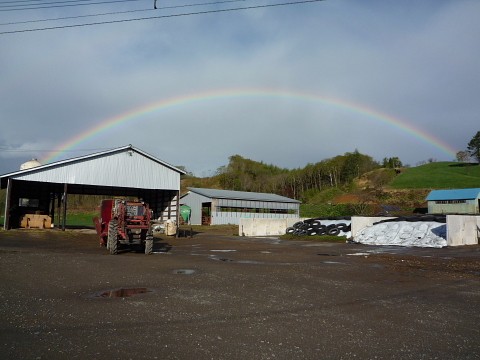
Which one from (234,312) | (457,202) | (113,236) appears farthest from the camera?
(457,202)

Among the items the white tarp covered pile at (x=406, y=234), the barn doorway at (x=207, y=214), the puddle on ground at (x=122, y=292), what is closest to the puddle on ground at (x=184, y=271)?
the puddle on ground at (x=122, y=292)

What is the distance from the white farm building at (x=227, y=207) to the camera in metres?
55.6

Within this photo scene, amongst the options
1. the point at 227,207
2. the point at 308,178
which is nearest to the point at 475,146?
the point at 308,178

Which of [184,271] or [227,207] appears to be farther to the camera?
[227,207]

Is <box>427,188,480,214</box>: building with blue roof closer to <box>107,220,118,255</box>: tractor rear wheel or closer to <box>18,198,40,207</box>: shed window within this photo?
<box>18,198,40,207</box>: shed window

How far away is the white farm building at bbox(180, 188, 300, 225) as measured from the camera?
5559 cm

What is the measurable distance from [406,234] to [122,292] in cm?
2036

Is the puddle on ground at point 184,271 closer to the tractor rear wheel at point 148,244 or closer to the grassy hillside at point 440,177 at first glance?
the tractor rear wheel at point 148,244

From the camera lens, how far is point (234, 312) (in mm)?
7207

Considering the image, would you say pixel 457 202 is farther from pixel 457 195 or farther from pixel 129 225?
pixel 129 225

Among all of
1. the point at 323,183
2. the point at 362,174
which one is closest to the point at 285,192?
the point at 323,183

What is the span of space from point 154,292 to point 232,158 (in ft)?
328

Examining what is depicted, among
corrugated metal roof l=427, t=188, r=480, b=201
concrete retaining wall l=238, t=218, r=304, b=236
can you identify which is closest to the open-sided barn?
concrete retaining wall l=238, t=218, r=304, b=236

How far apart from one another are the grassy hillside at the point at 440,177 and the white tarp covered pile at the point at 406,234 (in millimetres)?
59003
